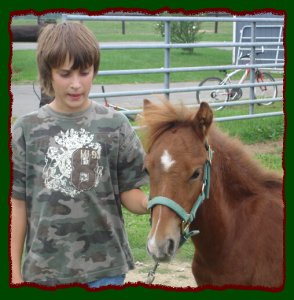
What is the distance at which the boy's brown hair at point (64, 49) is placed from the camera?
226cm

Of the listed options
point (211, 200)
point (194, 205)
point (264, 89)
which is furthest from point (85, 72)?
point (264, 89)

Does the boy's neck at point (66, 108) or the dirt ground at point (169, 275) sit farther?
the dirt ground at point (169, 275)

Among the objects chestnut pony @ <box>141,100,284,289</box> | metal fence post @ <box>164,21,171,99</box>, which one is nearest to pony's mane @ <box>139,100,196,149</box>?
chestnut pony @ <box>141,100,284,289</box>

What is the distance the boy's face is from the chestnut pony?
1.55 ft

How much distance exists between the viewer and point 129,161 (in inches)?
96.3

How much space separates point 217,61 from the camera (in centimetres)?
1817

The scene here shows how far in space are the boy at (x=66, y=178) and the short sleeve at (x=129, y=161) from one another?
31mm

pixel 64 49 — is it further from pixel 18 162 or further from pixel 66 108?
pixel 18 162

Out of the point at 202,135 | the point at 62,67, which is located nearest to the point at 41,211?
the point at 62,67

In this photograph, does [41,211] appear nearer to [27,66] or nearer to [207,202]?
[207,202]

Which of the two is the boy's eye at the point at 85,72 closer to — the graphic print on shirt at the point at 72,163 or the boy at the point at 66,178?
the boy at the point at 66,178

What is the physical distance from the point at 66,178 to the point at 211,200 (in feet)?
2.79

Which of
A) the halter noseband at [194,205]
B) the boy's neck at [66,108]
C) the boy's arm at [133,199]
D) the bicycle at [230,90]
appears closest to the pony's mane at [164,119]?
the halter noseband at [194,205]

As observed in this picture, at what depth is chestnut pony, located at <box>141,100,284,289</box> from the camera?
2.51 metres
